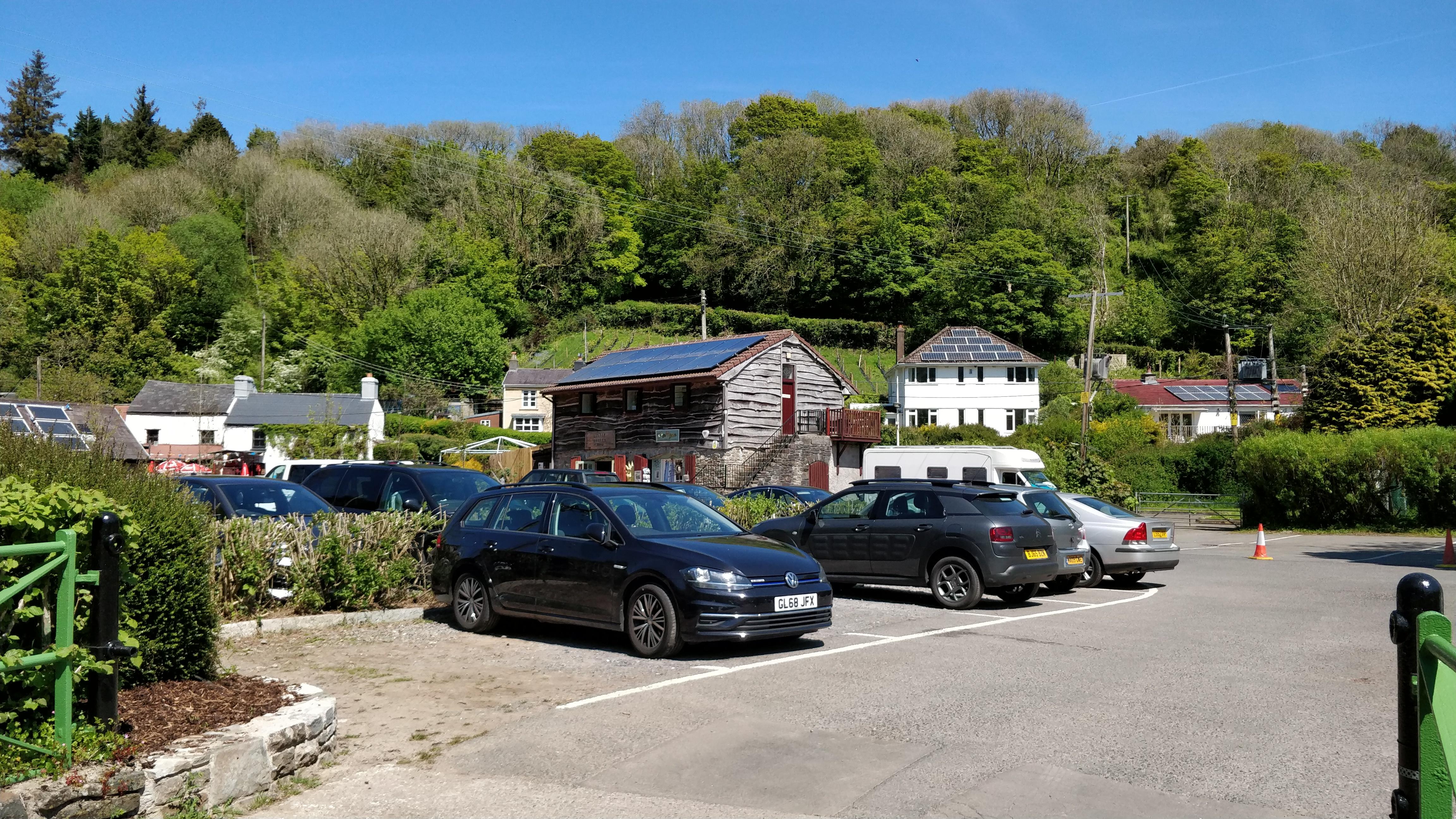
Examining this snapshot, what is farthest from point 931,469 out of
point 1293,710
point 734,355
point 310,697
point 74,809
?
point 74,809

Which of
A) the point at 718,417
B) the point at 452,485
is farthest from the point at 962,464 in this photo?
the point at 452,485

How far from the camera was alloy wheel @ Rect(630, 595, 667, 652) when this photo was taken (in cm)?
983

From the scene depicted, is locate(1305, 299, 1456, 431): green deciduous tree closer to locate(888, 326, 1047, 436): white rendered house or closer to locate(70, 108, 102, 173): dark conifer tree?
locate(888, 326, 1047, 436): white rendered house

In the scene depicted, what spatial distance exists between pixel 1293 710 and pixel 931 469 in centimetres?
1895

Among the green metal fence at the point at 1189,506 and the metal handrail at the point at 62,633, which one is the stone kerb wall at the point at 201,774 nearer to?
the metal handrail at the point at 62,633

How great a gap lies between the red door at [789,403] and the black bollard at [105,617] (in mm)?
37312

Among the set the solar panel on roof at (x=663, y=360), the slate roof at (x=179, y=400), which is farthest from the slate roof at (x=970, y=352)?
the slate roof at (x=179, y=400)

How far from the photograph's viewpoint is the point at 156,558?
259 inches

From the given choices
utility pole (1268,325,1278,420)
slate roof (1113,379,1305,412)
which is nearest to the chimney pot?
slate roof (1113,379,1305,412)

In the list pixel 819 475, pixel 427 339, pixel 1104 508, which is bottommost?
pixel 1104 508

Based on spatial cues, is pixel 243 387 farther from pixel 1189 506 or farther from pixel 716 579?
Result: pixel 716 579

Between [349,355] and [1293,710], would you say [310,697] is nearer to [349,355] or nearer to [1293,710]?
[1293,710]

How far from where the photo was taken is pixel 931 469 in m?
26.8

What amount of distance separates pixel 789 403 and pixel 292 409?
115 feet
